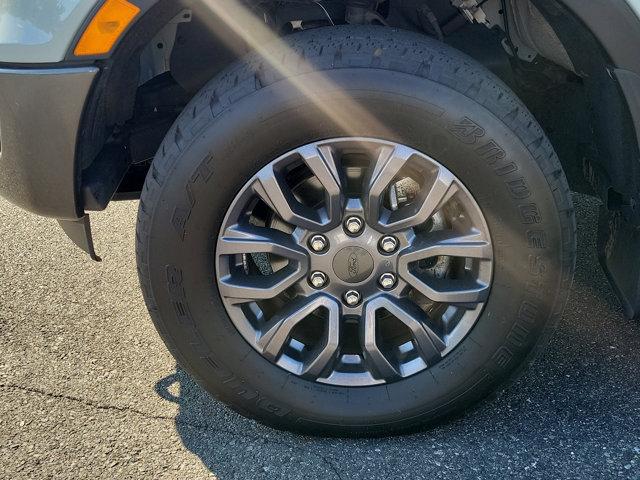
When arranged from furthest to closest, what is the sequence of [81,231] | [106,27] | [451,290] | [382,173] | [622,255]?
[622,255] → [81,231] → [451,290] → [382,173] → [106,27]

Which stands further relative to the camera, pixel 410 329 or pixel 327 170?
pixel 410 329

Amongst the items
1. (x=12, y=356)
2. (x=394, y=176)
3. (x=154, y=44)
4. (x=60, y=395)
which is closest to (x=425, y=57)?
(x=394, y=176)

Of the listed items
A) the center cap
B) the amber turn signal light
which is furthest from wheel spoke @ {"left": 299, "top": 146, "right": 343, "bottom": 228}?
the amber turn signal light

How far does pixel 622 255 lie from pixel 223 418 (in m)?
1.47

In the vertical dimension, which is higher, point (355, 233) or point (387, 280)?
point (355, 233)

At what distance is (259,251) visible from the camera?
85.0 inches

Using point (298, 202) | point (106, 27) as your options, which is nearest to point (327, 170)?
point (298, 202)

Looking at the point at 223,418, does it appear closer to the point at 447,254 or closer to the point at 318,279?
the point at 318,279

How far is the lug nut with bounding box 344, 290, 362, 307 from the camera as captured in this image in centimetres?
222

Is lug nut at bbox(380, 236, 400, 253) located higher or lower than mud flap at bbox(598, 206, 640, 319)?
lower

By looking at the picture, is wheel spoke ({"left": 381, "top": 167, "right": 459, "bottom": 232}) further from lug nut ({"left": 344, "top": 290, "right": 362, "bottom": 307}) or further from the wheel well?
the wheel well

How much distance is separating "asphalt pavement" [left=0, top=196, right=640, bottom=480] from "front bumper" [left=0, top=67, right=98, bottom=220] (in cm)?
76

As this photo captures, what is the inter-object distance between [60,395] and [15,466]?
14.4 inches

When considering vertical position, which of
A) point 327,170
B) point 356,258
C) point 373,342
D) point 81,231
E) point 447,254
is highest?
point 327,170
